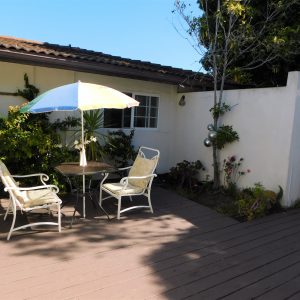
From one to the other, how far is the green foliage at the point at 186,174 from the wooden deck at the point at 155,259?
195cm

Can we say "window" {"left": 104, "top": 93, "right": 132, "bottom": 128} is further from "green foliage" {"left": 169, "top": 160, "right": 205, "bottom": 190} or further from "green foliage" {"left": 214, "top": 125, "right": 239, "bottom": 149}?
"green foliage" {"left": 214, "top": 125, "right": 239, "bottom": 149}

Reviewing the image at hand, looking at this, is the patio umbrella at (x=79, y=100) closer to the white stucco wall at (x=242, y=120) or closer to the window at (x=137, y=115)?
the white stucco wall at (x=242, y=120)

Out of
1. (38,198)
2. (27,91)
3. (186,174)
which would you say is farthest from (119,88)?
(38,198)

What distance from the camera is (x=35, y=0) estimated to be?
11055mm

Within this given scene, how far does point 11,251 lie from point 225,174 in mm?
4600

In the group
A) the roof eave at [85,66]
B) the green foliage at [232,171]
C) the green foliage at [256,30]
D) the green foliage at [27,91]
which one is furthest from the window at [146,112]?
the green foliage at [27,91]

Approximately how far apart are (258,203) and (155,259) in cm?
252

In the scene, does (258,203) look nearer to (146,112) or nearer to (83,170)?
(83,170)

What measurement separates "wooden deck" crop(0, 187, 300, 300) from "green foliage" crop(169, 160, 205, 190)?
1949 millimetres

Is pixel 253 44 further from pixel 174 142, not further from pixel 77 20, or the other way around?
pixel 77 20

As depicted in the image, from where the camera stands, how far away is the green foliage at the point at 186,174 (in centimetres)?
708

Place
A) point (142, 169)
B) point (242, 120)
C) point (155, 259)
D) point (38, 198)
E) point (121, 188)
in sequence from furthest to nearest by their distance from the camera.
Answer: point (242, 120) < point (142, 169) < point (121, 188) < point (38, 198) < point (155, 259)

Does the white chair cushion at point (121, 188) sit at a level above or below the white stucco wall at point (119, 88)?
below

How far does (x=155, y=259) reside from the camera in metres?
3.63
